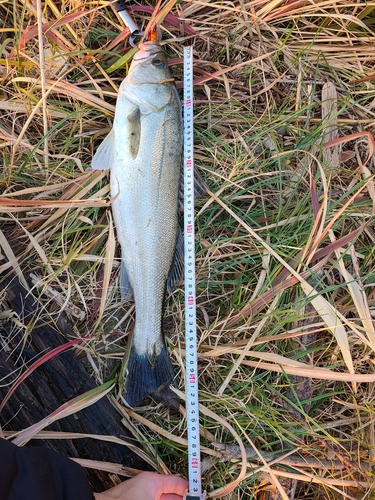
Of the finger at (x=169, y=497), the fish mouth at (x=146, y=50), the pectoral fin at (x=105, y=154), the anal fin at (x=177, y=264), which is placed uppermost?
the fish mouth at (x=146, y=50)

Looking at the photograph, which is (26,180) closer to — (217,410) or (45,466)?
(45,466)

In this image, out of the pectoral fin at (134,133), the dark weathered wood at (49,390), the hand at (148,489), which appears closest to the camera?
the hand at (148,489)

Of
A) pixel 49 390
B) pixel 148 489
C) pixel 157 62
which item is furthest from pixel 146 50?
pixel 148 489

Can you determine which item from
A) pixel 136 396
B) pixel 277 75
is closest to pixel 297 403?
pixel 136 396

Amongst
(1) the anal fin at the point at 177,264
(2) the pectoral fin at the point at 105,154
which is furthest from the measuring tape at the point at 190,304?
(2) the pectoral fin at the point at 105,154

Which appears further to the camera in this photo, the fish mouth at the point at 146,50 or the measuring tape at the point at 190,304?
the fish mouth at the point at 146,50

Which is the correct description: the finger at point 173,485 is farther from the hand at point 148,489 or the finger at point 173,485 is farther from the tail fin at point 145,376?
the tail fin at point 145,376

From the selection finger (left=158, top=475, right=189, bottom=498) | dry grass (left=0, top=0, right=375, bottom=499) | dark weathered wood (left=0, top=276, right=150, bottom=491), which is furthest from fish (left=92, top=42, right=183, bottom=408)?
finger (left=158, top=475, right=189, bottom=498)

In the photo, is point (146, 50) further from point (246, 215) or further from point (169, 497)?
point (169, 497)
